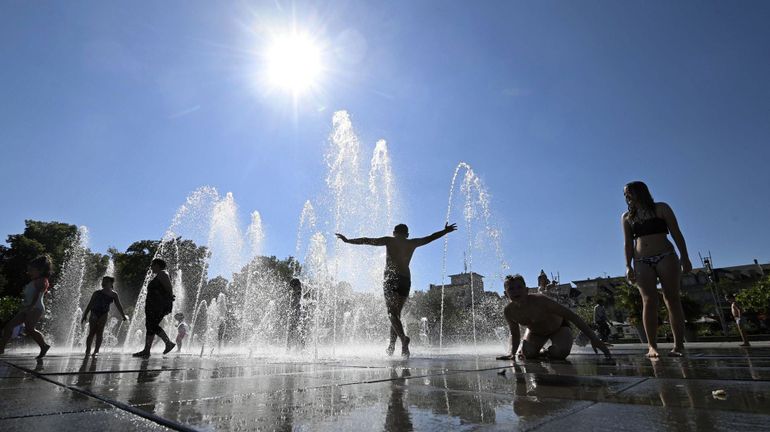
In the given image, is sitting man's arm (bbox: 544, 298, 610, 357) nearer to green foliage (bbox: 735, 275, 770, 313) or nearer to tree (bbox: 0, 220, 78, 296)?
green foliage (bbox: 735, 275, 770, 313)

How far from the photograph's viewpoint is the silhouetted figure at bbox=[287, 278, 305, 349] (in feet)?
31.6

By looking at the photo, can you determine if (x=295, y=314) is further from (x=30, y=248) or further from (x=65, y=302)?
(x=30, y=248)

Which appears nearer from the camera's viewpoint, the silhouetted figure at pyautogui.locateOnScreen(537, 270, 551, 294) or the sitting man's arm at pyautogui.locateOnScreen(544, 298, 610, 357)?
the sitting man's arm at pyautogui.locateOnScreen(544, 298, 610, 357)

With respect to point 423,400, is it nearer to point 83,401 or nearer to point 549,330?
point 83,401

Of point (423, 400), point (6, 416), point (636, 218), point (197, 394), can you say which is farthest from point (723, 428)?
point (636, 218)

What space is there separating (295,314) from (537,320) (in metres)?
6.67

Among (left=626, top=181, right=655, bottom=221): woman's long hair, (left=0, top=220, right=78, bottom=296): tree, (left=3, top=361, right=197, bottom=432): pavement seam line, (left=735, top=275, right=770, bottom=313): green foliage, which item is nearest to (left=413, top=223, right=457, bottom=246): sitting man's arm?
(left=626, top=181, right=655, bottom=221): woman's long hair

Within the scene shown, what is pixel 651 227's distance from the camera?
4.58 m

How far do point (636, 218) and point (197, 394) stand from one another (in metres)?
4.96

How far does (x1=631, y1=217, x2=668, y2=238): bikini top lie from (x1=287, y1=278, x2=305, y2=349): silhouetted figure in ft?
24.4

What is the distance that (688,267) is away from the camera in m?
4.50

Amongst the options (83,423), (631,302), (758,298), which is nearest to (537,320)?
(83,423)

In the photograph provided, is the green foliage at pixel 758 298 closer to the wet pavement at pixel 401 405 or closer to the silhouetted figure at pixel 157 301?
the wet pavement at pixel 401 405

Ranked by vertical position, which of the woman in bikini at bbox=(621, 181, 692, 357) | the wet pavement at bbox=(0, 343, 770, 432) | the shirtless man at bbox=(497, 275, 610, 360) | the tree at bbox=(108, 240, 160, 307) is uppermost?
the tree at bbox=(108, 240, 160, 307)
